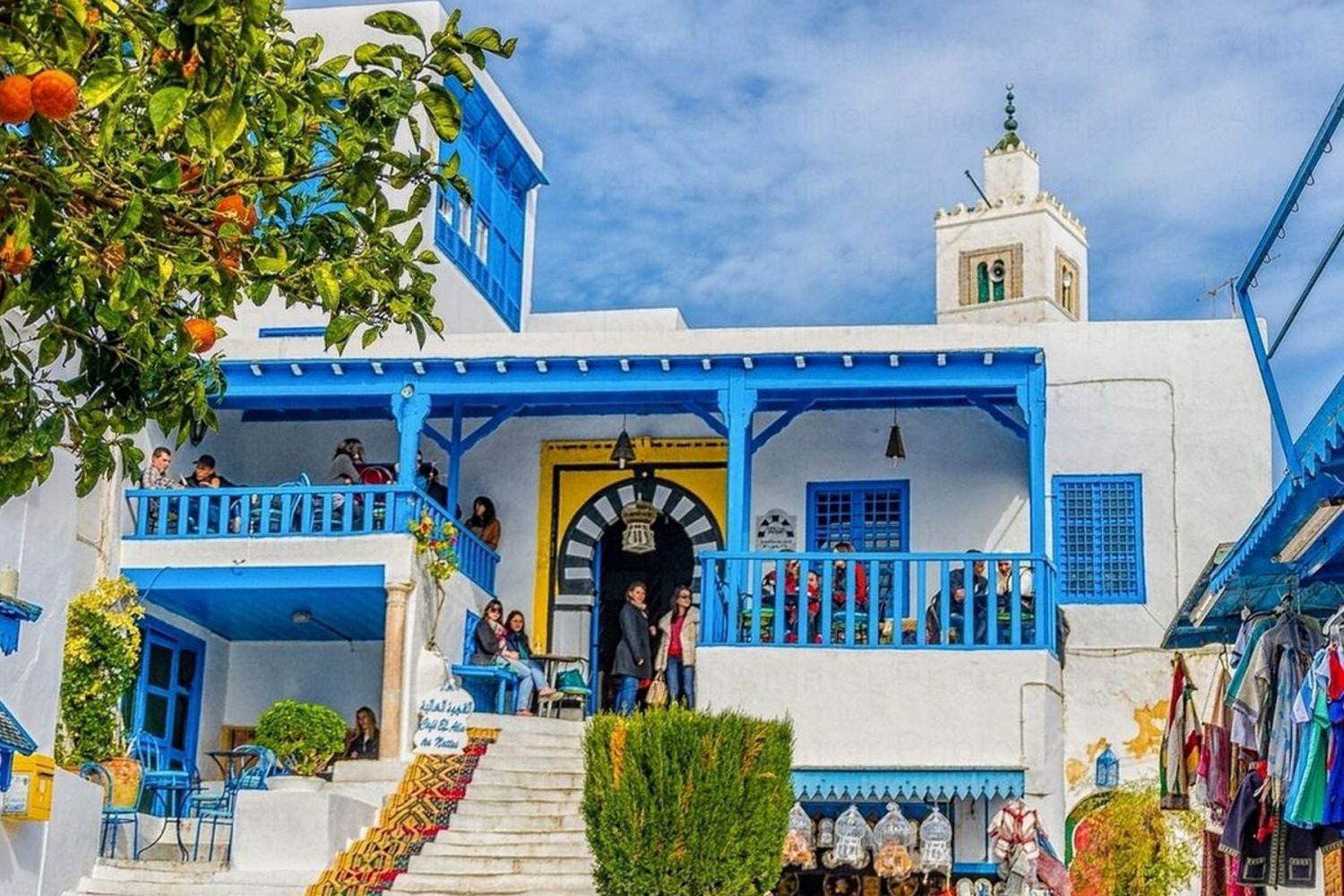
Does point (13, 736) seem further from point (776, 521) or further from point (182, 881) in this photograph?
point (776, 521)

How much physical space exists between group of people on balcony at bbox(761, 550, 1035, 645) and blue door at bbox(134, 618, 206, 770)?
582 centimetres

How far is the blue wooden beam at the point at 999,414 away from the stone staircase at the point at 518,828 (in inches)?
182

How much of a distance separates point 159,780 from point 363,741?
10.6ft

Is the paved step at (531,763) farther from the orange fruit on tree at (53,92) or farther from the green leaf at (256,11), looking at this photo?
the orange fruit on tree at (53,92)

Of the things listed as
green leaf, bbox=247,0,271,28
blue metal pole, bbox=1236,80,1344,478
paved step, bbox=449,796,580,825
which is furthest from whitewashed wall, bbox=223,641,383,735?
green leaf, bbox=247,0,271,28

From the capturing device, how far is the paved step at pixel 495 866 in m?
15.3

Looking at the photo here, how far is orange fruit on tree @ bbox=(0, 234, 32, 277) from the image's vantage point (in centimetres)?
572

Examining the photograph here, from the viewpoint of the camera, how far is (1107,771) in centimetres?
1820

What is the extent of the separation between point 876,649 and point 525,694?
3.55 metres

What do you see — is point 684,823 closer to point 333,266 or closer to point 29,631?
point 29,631

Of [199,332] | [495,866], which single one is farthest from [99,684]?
[199,332]

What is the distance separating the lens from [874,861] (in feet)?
55.0

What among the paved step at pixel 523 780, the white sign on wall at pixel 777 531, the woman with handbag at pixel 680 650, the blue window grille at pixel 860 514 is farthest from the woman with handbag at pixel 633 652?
the blue window grille at pixel 860 514

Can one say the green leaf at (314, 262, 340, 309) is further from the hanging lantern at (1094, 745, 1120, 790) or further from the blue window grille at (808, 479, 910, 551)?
the blue window grille at (808, 479, 910, 551)
